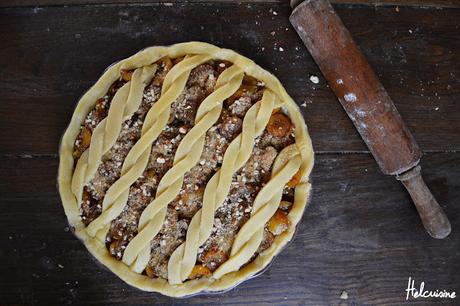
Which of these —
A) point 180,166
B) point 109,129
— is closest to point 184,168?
point 180,166

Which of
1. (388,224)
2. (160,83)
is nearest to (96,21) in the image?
(160,83)

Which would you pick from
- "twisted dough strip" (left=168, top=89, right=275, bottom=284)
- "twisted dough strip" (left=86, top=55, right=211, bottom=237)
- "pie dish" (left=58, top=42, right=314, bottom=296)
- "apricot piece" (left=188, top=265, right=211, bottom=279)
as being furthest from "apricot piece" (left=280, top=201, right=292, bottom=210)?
"twisted dough strip" (left=86, top=55, right=211, bottom=237)

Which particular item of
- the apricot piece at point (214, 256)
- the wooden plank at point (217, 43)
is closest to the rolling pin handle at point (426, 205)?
the wooden plank at point (217, 43)

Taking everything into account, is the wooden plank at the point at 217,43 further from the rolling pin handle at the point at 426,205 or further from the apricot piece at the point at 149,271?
the apricot piece at the point at 149,271

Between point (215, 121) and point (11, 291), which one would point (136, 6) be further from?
point (11, 291)

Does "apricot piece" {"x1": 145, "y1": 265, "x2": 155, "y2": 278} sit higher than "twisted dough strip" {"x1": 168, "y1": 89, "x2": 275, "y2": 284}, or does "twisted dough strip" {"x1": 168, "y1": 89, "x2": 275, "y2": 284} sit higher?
"twisted dough strip" {"x1": 168, "y1": 89, "x2": 275, "y2": 284}

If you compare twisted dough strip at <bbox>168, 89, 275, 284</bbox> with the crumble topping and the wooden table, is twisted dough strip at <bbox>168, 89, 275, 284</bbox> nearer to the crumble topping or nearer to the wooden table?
the crumble topping
